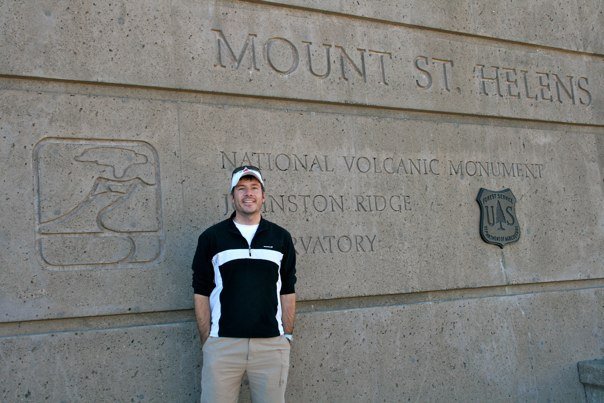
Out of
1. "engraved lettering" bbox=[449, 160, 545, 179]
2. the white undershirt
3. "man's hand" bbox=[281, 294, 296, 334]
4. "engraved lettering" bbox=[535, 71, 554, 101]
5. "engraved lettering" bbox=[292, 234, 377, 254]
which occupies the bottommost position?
"man's hand" bbox=[281, 294, 296, 334]

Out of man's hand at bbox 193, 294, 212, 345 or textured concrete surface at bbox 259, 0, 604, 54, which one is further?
textured concrete surface at bbox 259, 0, 604, 54

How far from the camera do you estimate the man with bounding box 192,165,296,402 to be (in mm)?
3885

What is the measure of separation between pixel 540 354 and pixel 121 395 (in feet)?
11.6

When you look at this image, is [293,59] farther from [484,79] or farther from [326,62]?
[484,79]

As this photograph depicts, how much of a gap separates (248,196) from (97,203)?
104cm

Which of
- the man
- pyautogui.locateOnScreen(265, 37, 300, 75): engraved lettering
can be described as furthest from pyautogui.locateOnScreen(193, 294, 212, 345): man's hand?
pyautogui.locateOnScreen(265, 37, 300, 75): engraved lettering

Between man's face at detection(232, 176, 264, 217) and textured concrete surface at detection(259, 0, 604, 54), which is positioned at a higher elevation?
textured concrete surface at detection(259, 0, 604, 54)

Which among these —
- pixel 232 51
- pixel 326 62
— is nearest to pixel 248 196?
pixel 232 51

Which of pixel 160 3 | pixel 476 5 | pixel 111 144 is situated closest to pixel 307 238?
pixel 111 144

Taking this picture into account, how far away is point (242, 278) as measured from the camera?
3.93 m

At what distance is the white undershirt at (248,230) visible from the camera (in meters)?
4.05

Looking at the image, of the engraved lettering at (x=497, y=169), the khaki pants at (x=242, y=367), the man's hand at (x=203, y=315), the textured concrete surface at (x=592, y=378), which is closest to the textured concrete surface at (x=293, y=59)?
the engraved lettering at (x=497, y=169)

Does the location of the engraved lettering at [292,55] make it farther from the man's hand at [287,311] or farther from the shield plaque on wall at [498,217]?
the shield plaque on wall at [498,217]

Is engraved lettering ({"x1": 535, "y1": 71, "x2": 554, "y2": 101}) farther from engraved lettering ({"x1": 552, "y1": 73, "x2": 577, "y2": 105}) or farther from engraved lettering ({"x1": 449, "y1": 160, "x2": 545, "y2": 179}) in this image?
engraved lettering ({"x1": 449, "y1": 160, "x2": 545, "y2": 179})
